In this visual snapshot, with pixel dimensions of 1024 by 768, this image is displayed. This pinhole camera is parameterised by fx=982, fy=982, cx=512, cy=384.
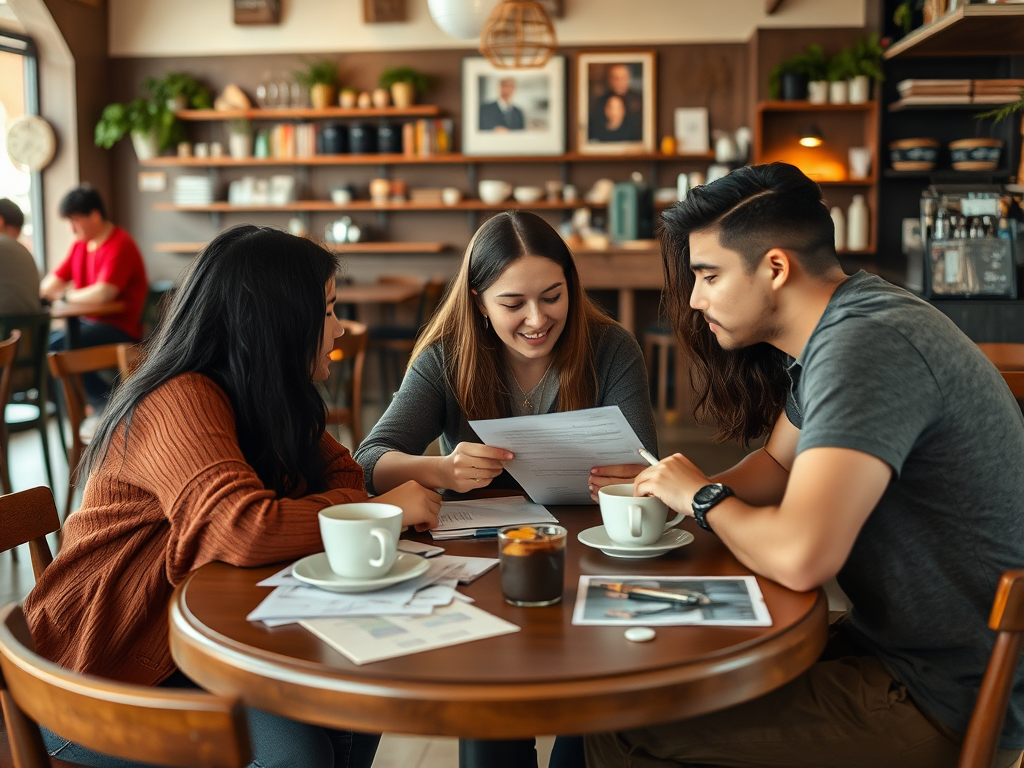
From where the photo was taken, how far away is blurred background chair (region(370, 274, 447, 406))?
6.39 metres

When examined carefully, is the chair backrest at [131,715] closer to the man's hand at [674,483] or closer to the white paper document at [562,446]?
the man's hand at [674,483]

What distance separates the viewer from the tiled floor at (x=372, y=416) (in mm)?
2244

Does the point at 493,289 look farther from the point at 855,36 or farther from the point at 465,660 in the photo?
the point at 855,36

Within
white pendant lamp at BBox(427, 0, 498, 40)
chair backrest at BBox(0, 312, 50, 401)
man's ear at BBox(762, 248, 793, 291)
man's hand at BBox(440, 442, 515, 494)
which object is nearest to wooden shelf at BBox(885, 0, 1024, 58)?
white pendant lamp at BBox(427, 0, 498, 40)

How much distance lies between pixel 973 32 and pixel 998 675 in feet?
11.4

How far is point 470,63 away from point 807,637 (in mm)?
6691

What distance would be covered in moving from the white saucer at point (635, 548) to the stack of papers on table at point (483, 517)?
0.16 m

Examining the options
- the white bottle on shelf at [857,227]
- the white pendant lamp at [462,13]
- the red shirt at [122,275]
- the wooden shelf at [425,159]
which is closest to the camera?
the white pendant lamp at [462,13]

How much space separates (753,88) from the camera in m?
6.69

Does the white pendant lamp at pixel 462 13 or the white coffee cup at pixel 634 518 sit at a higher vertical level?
the white pendant lamp at pixel 462 13

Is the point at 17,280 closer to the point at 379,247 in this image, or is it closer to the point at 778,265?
the point at 379,247

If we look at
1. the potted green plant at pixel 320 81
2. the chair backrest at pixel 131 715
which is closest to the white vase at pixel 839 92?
the potted green plant at pixel 320 81

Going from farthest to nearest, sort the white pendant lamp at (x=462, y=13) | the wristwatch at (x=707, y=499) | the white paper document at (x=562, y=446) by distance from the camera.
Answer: the white pendant lamp at (x=462, y=13), the white paper document at (x=562, y=446), the wristwatch at (x=707, y=499)

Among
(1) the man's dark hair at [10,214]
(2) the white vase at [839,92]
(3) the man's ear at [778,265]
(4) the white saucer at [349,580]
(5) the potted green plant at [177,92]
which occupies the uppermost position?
(5) the potted green plant at [177,92]
